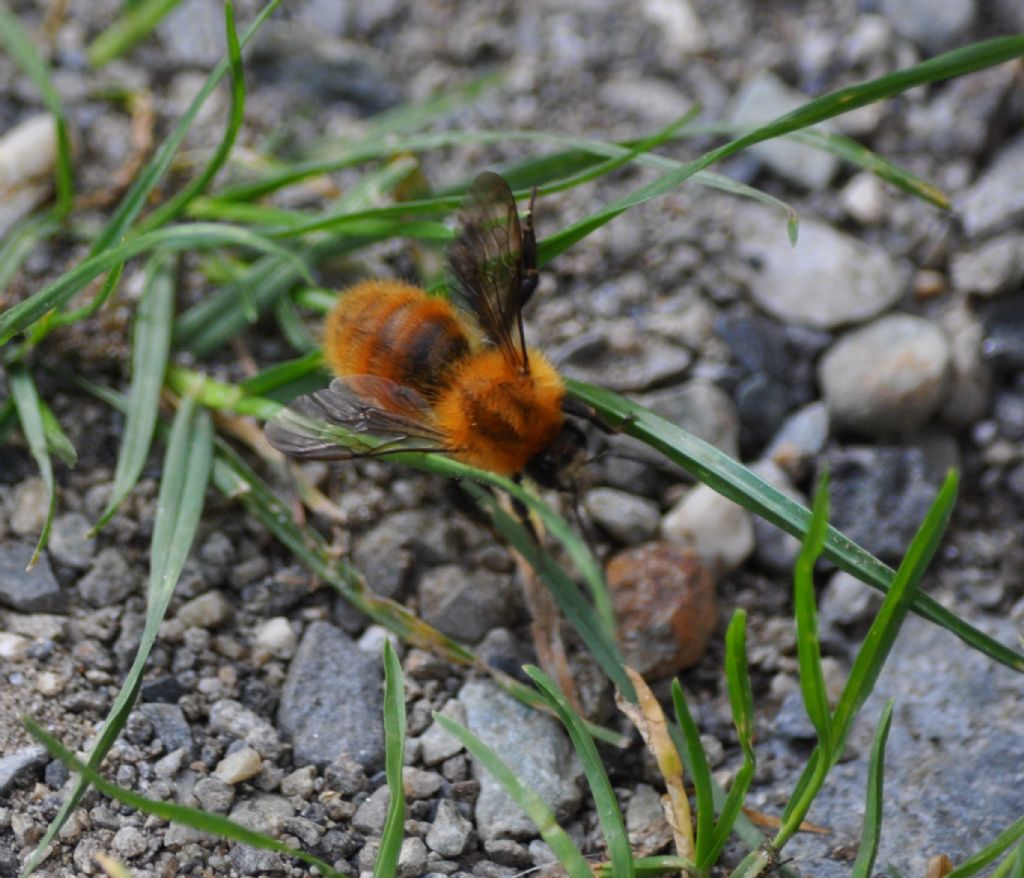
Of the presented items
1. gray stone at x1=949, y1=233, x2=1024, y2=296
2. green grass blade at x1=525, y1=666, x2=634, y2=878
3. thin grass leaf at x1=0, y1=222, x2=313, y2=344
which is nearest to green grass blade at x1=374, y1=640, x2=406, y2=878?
green grass blade at x1=525, y1=666, x2=634, y2=878

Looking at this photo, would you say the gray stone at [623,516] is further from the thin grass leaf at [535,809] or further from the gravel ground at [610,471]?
the thin grass leaf at [535,809]

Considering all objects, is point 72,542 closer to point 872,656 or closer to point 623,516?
point 623,516

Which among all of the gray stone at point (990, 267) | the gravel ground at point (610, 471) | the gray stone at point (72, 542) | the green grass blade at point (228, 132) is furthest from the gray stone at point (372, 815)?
the gray stone at point (990, 267)

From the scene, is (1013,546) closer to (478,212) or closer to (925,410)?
(925,410)

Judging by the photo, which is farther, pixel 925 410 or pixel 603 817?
pixel 925 410

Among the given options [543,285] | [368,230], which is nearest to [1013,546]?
[543,285]

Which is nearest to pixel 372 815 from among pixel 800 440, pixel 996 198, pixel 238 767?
pixel 238 767
